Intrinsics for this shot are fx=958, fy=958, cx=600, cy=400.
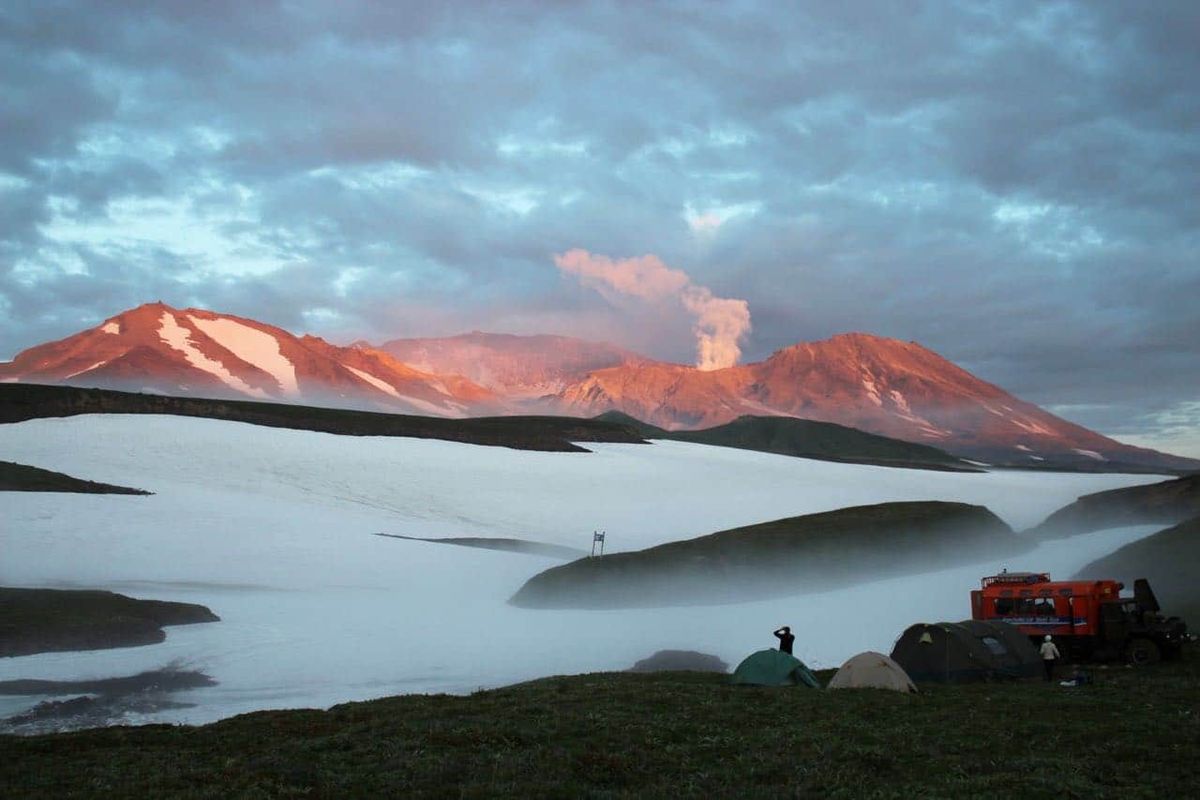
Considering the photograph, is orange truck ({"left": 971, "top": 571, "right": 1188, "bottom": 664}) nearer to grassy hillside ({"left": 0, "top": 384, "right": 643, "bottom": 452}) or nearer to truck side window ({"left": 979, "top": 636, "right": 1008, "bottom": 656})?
truck side window ({"left": 979, "top": 636, "right": 1008, "bottom": 656})

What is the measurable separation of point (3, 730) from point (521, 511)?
57.2 meters

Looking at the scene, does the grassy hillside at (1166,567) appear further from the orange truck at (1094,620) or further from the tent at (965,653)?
the tent at (965,653)

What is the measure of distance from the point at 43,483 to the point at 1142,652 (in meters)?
67.7

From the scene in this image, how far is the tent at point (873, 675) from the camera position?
26.8 m

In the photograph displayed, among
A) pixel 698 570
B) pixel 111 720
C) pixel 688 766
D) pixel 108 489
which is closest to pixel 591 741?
pixel 688 766

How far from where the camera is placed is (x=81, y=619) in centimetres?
3872

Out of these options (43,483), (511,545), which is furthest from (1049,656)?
(43,483)

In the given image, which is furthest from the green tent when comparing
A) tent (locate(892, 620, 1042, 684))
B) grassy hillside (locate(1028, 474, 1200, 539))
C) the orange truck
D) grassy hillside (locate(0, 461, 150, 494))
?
grassy hillside (locate(0, 461, 150, 494))

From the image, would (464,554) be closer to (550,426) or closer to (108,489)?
(108,489)

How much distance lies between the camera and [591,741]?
1952cm

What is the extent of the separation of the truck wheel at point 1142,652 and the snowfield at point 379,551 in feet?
37.1

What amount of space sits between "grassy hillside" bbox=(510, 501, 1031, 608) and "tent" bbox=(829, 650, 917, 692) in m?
26.1

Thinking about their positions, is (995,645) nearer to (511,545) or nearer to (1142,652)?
(1142,652)

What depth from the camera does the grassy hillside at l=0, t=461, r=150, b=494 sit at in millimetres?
65750
